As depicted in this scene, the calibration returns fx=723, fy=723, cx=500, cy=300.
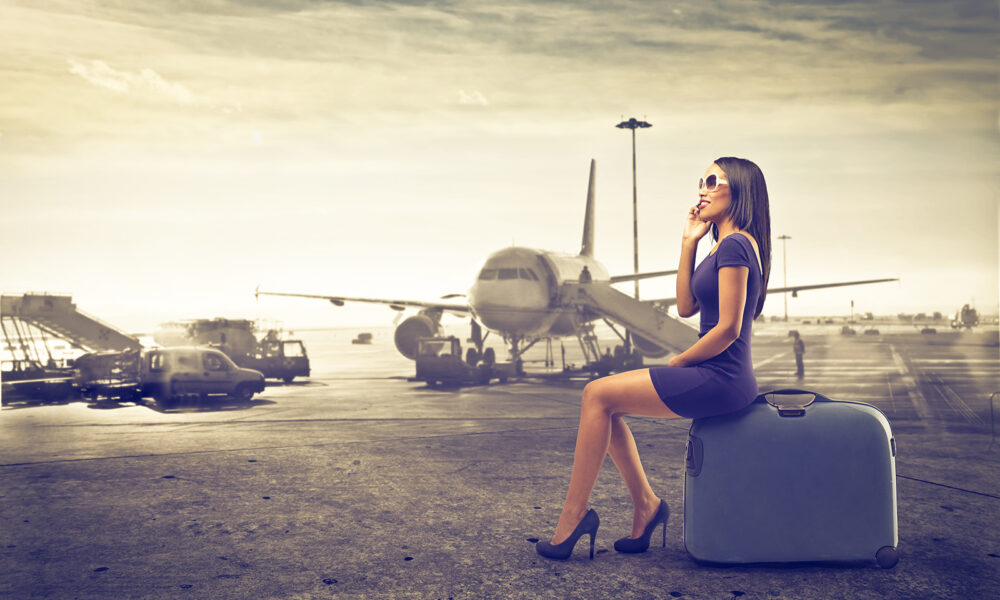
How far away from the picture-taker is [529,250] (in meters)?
23.5

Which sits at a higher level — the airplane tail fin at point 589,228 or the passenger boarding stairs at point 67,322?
the airplane tail fin at point 589,228

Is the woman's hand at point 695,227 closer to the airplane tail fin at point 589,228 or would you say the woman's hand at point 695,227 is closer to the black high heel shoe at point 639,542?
the black high heel shoe at point 639,542

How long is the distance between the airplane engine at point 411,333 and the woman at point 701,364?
2212 centimetres

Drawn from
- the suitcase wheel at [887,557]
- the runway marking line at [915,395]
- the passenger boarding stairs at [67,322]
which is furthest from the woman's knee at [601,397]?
the passenger boarding stairs at [67,322]

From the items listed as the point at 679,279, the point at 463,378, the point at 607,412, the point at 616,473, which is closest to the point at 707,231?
the point at 679,279

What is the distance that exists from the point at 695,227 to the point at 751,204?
0.40m

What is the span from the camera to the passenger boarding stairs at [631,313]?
2289cm

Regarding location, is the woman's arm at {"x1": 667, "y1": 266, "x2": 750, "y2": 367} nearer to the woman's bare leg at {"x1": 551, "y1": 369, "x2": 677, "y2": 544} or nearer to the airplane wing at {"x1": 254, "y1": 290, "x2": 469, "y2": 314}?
the woman's bare leg at {"x1": 551, "y1": 369, "x2": 677, "y2": 544}

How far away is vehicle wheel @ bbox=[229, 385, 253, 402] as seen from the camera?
16875 mm

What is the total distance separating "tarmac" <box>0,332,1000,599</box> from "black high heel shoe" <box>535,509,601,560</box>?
0.22 feet

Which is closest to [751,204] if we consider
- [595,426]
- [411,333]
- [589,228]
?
[595,426]

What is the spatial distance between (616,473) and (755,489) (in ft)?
11.9

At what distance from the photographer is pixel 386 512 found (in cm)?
644

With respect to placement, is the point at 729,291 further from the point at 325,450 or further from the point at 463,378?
the point at 463,378
